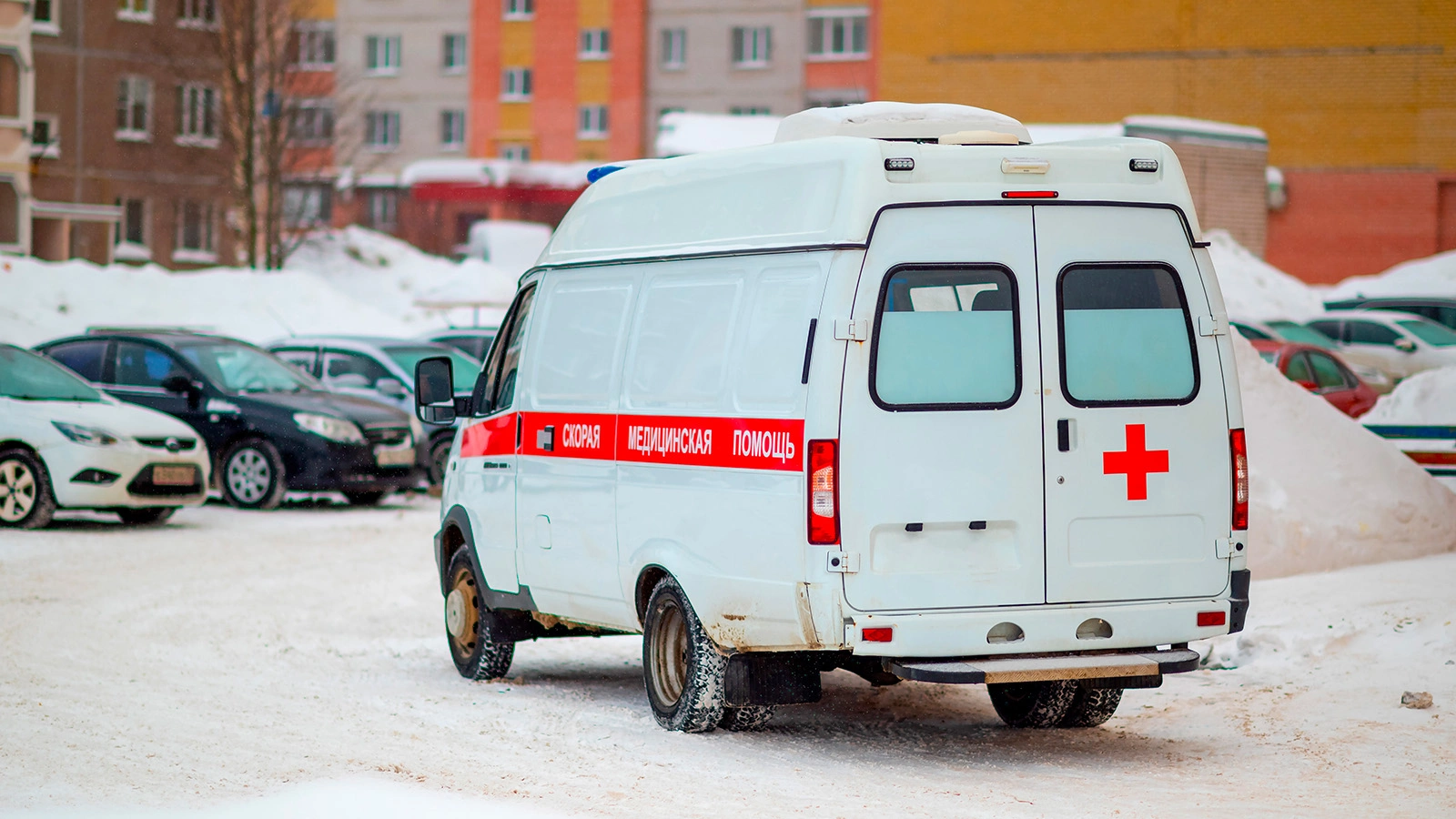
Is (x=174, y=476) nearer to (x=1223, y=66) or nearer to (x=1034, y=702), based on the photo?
(x=1034, y=702)

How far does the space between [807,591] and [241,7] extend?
4106 cm

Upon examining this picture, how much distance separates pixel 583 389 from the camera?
877cm

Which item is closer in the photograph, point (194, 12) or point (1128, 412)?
point (1128, 412)

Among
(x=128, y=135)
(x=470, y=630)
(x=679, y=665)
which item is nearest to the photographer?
(x=679, y=665)

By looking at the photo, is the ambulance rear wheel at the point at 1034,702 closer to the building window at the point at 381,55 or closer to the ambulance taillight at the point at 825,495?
the ambulance taillight at the point at 825,495

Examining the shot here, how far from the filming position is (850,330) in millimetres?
7082

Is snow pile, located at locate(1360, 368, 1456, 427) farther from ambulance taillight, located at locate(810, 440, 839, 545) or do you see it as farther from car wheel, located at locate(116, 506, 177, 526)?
car wheel, located at locate(116, 506, 177, 526)

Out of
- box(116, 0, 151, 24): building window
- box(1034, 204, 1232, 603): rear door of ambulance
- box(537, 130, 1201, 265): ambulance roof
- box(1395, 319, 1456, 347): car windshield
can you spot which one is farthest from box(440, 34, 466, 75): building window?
box(1034, 204, 1232, 603): rear door of ambulance

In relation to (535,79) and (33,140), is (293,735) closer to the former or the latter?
(33,140)

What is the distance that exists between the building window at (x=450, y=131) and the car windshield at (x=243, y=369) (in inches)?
1966

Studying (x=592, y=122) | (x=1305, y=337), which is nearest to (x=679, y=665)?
(x=1305, y=337)

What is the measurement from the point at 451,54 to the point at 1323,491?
59.3m

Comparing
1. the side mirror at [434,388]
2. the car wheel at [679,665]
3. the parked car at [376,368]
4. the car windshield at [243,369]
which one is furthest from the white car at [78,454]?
the car wheel at [679,665]

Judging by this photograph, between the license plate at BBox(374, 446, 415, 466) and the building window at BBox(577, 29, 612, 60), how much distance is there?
48330 mm
